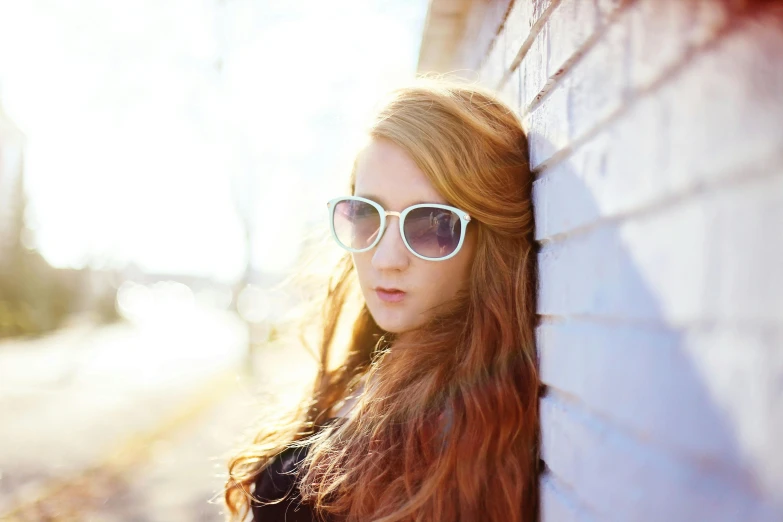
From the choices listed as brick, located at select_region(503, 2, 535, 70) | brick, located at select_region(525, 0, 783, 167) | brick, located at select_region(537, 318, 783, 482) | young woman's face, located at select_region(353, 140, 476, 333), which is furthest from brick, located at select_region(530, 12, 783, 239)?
brick, located at select_region(503, 2, 535, 70)

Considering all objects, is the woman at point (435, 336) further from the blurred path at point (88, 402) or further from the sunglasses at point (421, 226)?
the blurred path at point (88, 402)

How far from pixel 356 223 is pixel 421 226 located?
314 millimetres

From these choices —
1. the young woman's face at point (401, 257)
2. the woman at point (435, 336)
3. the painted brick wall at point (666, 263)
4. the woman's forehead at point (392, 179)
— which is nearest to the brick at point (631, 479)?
the painted brick wall at point (666, 263)

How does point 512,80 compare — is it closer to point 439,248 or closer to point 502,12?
point 502,12

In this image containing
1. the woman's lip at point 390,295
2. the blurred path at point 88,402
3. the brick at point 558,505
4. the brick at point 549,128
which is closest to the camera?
the brick at point 558,505

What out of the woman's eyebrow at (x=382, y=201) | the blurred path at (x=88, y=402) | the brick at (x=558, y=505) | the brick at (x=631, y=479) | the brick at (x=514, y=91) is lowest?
the blurred path at (x=88, y=402)

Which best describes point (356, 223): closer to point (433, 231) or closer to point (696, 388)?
point (433, 231)

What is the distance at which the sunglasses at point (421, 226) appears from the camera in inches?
71.1

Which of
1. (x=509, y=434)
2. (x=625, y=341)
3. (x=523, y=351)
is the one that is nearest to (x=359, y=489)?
(x=509, y=434)

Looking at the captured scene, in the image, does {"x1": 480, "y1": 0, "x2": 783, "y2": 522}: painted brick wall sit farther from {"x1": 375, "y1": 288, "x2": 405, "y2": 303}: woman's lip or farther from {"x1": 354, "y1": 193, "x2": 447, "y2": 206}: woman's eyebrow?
{"x1": 375, "y1": 288, "x2": 405, "y2": 303}: woman's lip

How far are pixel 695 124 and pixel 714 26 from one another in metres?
0.13

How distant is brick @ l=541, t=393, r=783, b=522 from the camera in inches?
28.4

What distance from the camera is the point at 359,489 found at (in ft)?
5.16

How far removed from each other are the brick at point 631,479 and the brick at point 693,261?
23 centimetres
